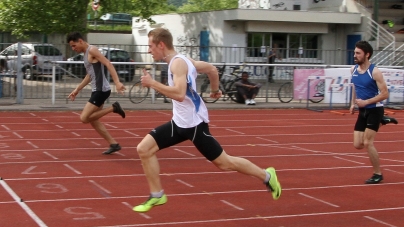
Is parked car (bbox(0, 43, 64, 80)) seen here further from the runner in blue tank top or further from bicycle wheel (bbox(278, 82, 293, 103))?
the runner in blue tank top

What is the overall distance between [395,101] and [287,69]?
3.57m

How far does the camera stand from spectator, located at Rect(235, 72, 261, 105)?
22.3 meters

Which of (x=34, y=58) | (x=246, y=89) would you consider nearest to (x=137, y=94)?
(x=34, y=58)

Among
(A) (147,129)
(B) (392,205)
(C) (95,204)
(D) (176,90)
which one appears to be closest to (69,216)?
(C) (95,204)

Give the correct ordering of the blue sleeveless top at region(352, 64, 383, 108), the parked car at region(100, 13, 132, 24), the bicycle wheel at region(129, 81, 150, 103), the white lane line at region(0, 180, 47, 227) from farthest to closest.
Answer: the parked car at region(100, 13, 132, 24)
the bicycle wheel at region(129, 81, 150, 103)
the blue sleeveless top at region(352, 64, 383, 108)
the white lane line at region(0, 180, 47, 227)

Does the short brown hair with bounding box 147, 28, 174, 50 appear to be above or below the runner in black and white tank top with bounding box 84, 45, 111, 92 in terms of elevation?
above

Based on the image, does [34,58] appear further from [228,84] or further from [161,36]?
[161,36]

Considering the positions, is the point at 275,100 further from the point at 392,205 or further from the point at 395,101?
the point at 392,205

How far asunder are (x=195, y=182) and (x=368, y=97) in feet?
8.56

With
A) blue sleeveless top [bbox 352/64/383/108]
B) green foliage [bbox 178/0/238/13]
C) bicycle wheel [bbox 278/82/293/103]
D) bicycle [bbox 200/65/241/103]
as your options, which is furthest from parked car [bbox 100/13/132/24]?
blue sleeveless top [bbox 352/64/383/108]

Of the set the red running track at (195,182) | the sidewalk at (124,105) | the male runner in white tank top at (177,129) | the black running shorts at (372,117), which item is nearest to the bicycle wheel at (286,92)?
the sidewalk at (124,105)

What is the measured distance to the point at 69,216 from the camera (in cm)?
757

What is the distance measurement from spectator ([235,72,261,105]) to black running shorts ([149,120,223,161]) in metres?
15.0

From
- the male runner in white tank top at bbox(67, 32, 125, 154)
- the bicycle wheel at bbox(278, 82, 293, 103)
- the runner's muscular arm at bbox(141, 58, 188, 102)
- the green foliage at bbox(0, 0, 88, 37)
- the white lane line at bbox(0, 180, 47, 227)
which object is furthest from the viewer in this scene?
the green foliage at bbox(0, 0, 88, 37)
